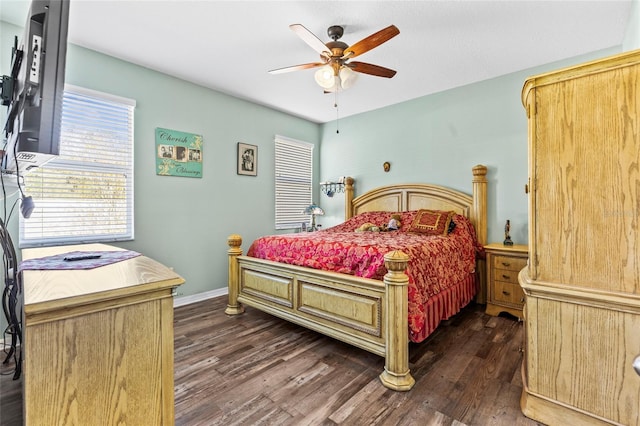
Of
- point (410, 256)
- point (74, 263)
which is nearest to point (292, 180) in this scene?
point (410, 256)

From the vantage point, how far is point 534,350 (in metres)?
1.53

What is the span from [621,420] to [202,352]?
8.03ft

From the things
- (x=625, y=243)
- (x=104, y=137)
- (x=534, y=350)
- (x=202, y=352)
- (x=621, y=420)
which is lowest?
(x=202, y=352)

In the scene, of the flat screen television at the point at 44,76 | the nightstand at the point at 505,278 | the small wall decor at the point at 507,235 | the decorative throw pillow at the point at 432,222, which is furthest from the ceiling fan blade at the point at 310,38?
the small wall decor at the point at 507,235

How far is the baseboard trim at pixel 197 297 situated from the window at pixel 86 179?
0.90 m

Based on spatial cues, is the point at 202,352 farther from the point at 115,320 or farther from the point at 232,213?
the point at 232,213

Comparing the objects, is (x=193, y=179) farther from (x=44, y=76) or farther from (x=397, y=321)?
(x=397, y=321)

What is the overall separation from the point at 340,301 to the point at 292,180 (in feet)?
9.39

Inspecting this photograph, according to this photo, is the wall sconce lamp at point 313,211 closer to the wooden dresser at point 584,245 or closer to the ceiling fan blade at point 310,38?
the ceiling fan blade at point 310,38

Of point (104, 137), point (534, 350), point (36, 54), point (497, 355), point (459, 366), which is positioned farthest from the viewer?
point (104, 137)

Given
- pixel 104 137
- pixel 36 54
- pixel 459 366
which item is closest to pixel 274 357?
pixel 459 366

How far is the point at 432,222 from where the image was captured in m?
3.32

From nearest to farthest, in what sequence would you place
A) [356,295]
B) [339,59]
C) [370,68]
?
[356,295] < [339,59] < [370,68]

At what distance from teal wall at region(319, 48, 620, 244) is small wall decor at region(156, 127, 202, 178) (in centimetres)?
231
